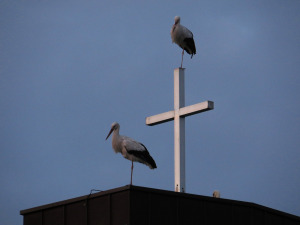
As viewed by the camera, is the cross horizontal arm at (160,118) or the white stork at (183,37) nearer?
the cross horizontal arm at (160,118)

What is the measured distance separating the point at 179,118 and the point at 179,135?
1.35ft

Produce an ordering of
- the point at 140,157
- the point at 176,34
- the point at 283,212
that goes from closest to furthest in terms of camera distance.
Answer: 1. the point at 283,212
2. the point at 140,157
3. the point at 176,34

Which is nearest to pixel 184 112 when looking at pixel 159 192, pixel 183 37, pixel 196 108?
pixel 196 108

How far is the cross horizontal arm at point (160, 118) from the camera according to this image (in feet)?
58.0

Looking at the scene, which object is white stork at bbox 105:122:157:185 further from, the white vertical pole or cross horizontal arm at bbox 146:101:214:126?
the white vertical pole

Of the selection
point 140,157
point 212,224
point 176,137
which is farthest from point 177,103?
point 212,224

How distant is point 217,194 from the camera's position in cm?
1627

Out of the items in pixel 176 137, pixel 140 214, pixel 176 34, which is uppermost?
pixel 176 34

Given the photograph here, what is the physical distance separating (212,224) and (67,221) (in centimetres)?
268

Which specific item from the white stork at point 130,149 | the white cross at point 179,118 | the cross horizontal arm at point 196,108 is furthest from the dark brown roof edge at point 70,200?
the white stork at point 130,149

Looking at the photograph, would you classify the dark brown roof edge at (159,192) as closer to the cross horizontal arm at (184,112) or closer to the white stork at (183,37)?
the cross horizontal arm at (184,112)

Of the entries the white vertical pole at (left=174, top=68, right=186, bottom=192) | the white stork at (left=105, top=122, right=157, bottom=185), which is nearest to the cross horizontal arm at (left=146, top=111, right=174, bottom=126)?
the white vertical pole at (left=174, top=68, right=186, bottom=192)

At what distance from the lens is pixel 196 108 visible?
1708cm

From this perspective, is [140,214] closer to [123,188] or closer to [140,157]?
[123,188]
